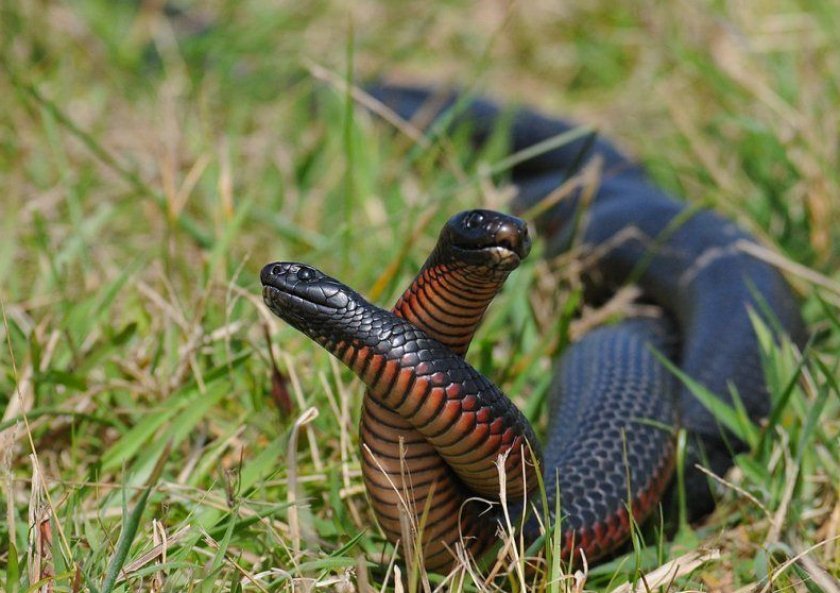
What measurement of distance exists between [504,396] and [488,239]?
1.34ft

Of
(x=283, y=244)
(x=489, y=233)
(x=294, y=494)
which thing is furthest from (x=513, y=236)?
(x=283, y=244)

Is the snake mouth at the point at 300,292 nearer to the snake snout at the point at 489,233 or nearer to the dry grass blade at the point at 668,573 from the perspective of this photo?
the snake snout at the point at 489,233

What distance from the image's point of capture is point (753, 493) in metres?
3.01

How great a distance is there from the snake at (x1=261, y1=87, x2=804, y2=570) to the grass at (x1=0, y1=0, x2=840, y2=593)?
5.6 inches

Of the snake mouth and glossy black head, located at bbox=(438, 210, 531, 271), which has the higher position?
glossy black head, located at bbox=(438, 210, 531, 271)

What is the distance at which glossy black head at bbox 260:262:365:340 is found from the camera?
2.32m

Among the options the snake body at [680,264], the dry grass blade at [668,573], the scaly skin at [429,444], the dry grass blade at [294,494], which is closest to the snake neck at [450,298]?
the scaly skin at [429,444]

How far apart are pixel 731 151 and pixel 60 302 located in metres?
3.43

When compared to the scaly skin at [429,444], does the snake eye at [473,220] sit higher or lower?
higher

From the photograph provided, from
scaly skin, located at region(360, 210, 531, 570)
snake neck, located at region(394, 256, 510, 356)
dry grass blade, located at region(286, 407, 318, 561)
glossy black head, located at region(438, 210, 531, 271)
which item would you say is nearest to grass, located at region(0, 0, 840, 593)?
dry grass blade, located at region(286, 407, 318, 561)

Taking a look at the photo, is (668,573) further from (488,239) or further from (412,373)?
(488,239)

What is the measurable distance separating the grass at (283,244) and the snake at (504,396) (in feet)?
0.47

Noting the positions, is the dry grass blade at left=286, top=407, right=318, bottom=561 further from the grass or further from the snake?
the snake

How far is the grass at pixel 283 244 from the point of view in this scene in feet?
8.54
